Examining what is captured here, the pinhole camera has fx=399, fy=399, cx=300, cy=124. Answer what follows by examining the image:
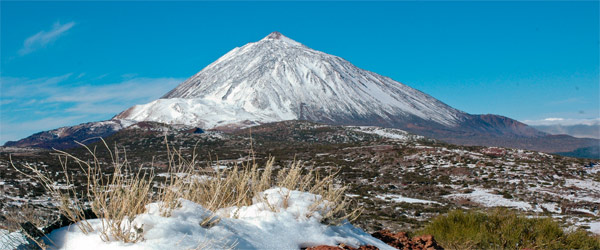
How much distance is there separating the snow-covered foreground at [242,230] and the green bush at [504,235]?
214cm

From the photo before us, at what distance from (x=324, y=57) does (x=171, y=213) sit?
177 m

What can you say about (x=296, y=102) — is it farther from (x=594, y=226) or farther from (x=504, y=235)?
(x=504, y=235)

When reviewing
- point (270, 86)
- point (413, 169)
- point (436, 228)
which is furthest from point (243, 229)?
point (270, 86)

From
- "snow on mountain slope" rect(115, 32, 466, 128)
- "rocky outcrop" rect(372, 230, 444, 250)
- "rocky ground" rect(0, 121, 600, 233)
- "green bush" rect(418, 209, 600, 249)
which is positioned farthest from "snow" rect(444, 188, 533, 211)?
"snow on mountain slope" rect(115, 32, 466, 128)

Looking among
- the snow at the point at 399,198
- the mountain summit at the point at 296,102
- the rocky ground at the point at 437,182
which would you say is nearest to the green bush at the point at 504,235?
the rocky ground at the point at 437,182

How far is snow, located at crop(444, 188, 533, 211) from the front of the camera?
15.9 meters

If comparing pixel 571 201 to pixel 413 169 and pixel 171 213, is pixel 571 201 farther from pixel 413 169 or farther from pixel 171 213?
pixel 171 213

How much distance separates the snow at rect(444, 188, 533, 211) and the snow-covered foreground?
46.6 feet

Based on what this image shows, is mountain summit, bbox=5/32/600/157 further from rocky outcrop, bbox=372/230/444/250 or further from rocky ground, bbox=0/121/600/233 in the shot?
rocky outcrop, bbox=372/230/444/250

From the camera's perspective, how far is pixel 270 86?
493 ft

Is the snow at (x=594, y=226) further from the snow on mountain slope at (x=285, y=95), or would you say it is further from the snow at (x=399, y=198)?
the snow on mountain slope at (x=285, y=95)

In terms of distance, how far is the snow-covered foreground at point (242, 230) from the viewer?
8.37 ft

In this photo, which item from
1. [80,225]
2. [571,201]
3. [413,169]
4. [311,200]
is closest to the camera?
[80,225]

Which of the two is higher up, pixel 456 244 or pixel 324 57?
pixel 324 57
